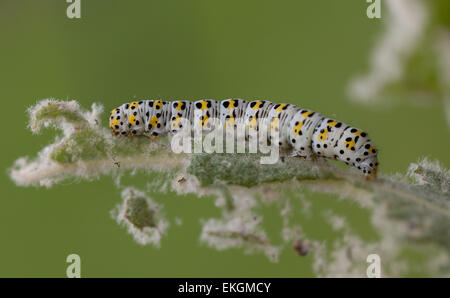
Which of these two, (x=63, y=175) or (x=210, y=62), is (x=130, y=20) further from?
(x=63, y=175)

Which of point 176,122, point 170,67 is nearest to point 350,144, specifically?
point 176,122

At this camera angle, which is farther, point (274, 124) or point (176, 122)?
point (176, 122)

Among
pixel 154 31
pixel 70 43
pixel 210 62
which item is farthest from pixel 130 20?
pixel 210 62

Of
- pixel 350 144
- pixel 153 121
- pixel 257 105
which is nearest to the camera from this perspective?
pixel 350 144

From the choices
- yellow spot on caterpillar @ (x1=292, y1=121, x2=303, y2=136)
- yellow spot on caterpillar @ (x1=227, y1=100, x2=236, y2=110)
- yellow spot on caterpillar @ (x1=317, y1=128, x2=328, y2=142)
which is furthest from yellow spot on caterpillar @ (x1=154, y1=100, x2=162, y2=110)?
yellow spot on caterpillar @ (x1=317, y1=128, x2=328, y2=142)

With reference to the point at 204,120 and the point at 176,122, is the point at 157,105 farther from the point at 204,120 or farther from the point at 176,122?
the point at 204,120

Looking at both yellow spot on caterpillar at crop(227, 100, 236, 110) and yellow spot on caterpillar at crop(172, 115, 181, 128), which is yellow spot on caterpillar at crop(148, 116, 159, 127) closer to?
yellow spot on caterpillar at crop(172, 115, 181, 128)
